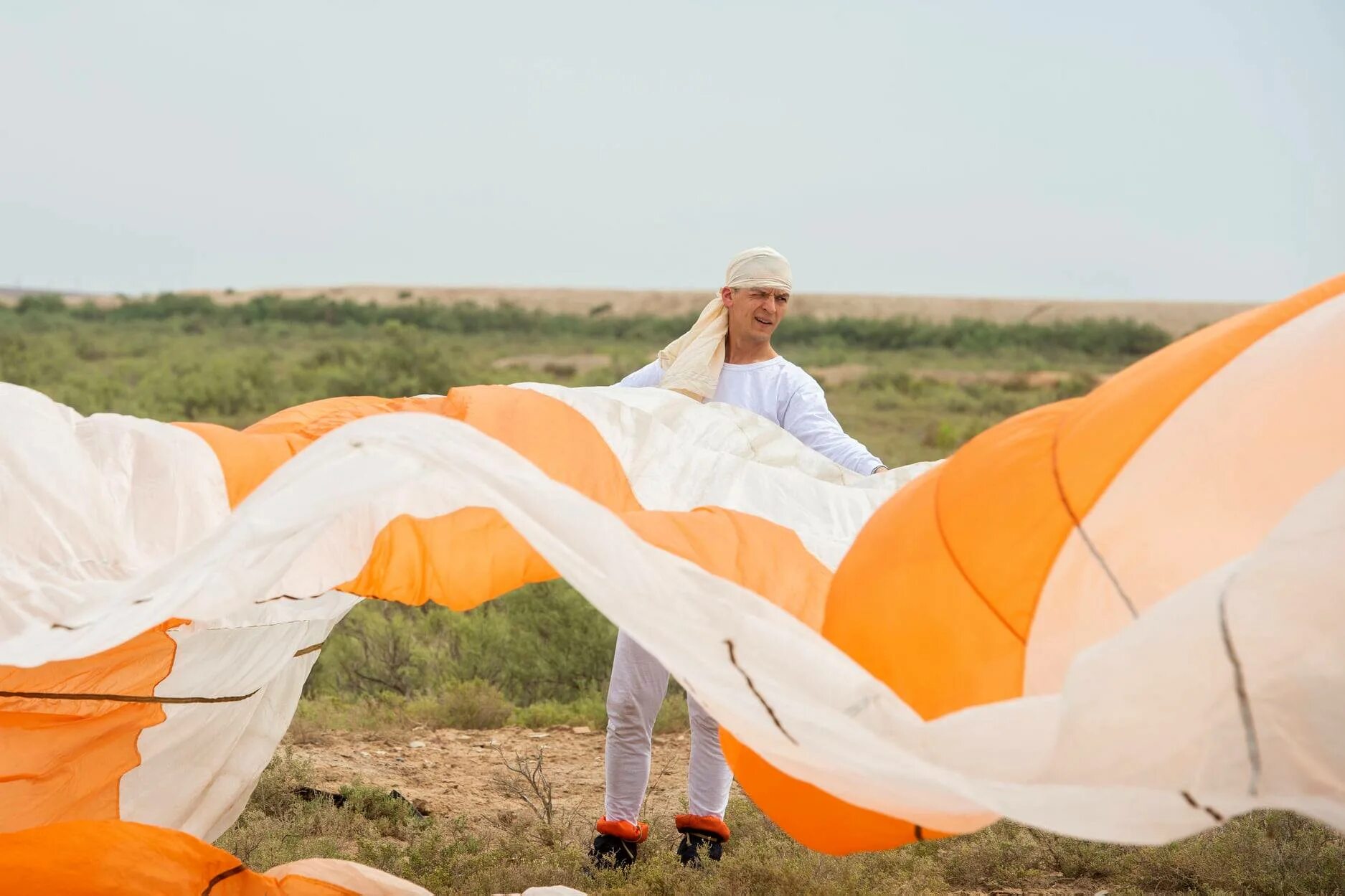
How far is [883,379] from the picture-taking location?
89.8 ft

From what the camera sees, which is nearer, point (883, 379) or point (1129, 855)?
point (1129, 855)

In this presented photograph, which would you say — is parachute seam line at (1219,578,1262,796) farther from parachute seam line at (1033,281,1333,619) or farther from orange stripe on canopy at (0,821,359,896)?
orange stripe on canopy at (0,821,359,896)

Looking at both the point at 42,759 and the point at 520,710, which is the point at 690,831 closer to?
the point at 42,759

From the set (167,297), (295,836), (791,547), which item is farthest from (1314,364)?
(167,297)

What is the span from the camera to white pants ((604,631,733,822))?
4.06 meters

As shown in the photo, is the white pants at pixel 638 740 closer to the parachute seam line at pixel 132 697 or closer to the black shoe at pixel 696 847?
the black shoe at pixel 696 847

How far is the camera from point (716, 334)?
4.36 meters

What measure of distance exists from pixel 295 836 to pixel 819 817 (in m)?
2.60

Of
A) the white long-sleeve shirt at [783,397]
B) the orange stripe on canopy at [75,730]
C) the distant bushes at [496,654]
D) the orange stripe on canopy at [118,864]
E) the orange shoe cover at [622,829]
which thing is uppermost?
the white long-sleeve shirt at [783,397]

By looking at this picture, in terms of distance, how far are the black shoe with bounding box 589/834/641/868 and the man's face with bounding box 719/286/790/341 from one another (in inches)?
66.8

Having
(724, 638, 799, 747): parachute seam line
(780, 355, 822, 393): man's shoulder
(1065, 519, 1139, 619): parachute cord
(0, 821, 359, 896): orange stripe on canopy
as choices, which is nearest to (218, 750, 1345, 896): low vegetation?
(0, 821, 359, 896): orange stripe on canopy

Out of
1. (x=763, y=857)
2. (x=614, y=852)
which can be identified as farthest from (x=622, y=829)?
(x=763, y=857)

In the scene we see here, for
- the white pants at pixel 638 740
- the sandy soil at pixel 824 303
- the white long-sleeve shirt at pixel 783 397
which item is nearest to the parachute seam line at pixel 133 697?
the white pants at pixel 638 740

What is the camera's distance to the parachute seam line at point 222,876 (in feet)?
9.90
